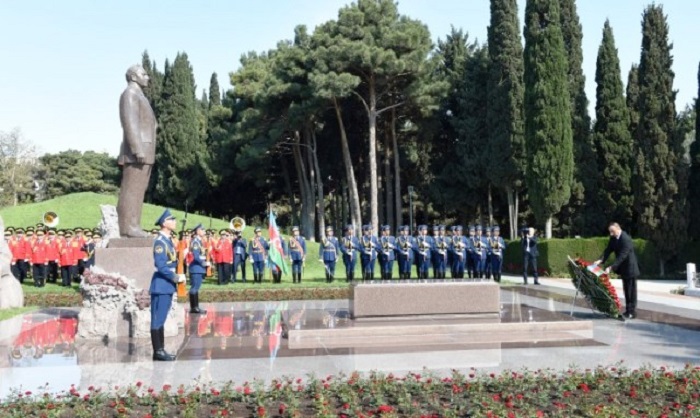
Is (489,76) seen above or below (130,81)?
above

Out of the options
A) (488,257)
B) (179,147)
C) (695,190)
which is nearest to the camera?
(488,257)

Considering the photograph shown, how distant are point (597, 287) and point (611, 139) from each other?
19.2 metres

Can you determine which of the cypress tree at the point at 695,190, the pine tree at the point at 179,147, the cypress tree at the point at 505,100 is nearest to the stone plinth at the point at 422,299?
the cypress tree at the point at 695,190

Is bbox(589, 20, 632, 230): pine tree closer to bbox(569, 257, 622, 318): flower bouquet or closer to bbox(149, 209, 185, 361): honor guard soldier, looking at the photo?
bbox(569, 257, 622, 318): flower bouquet

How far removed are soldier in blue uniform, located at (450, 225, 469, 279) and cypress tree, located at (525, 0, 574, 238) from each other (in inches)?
335

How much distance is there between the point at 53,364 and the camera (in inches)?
293

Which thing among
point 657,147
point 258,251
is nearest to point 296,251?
point 258,251

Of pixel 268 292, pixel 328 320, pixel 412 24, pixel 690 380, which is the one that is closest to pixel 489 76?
pixel 412 24

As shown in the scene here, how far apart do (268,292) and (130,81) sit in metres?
6.47

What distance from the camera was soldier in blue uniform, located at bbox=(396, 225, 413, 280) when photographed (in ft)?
60.0

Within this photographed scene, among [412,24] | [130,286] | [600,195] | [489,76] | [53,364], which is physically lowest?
[53,364]

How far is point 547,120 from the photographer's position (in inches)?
1007

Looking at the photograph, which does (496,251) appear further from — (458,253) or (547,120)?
(547,120)

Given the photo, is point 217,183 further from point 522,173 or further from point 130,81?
point 130,81
